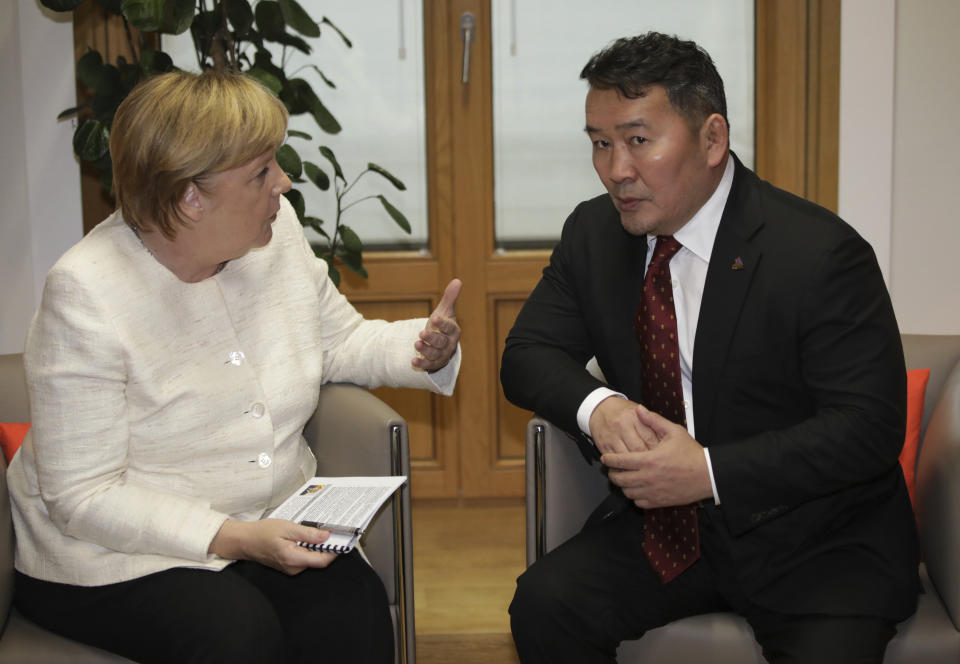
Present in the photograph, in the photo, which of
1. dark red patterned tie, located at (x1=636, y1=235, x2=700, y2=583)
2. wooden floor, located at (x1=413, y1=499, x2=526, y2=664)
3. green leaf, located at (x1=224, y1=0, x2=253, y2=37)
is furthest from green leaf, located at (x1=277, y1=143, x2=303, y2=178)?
wooden floor, located at (x1=413, y1=499, x2=526, y2=664)

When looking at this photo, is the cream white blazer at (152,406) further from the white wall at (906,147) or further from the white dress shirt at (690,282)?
the white wall at (906,147)

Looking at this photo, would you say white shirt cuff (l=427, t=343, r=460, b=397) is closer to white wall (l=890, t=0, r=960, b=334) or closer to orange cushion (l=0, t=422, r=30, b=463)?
orange cushion (l=0, t=422, r=30, b=463)

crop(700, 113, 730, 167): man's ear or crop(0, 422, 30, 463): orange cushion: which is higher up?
crop(700, 113, 730, 167): man's ear

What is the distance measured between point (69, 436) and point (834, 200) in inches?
111

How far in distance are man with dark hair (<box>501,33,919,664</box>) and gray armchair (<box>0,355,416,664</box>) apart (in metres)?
0.24

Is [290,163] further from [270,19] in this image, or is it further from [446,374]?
[446,374]

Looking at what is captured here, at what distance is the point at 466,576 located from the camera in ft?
10.0

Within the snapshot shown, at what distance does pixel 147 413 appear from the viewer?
1.64 meters

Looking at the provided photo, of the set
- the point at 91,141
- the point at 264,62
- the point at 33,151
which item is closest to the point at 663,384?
the point at 264,62

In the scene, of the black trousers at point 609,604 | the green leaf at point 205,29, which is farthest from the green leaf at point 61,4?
the black trousers at point 609,604

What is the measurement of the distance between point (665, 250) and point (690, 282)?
0.08 meters

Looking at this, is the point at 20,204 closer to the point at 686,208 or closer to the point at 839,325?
the point at 686,208

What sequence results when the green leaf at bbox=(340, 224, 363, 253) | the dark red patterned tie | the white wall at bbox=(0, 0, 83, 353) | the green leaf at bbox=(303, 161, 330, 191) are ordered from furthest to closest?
1. the white wall at bbox=(0, 0, 83, 353)
2. the green leaf at bbox=(340, 224, 363, 253)
3. the green leaf at bbox=(303, 161, 330, 191)
4. the dark red patterned tie

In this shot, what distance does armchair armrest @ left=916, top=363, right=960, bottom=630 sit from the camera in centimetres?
165
